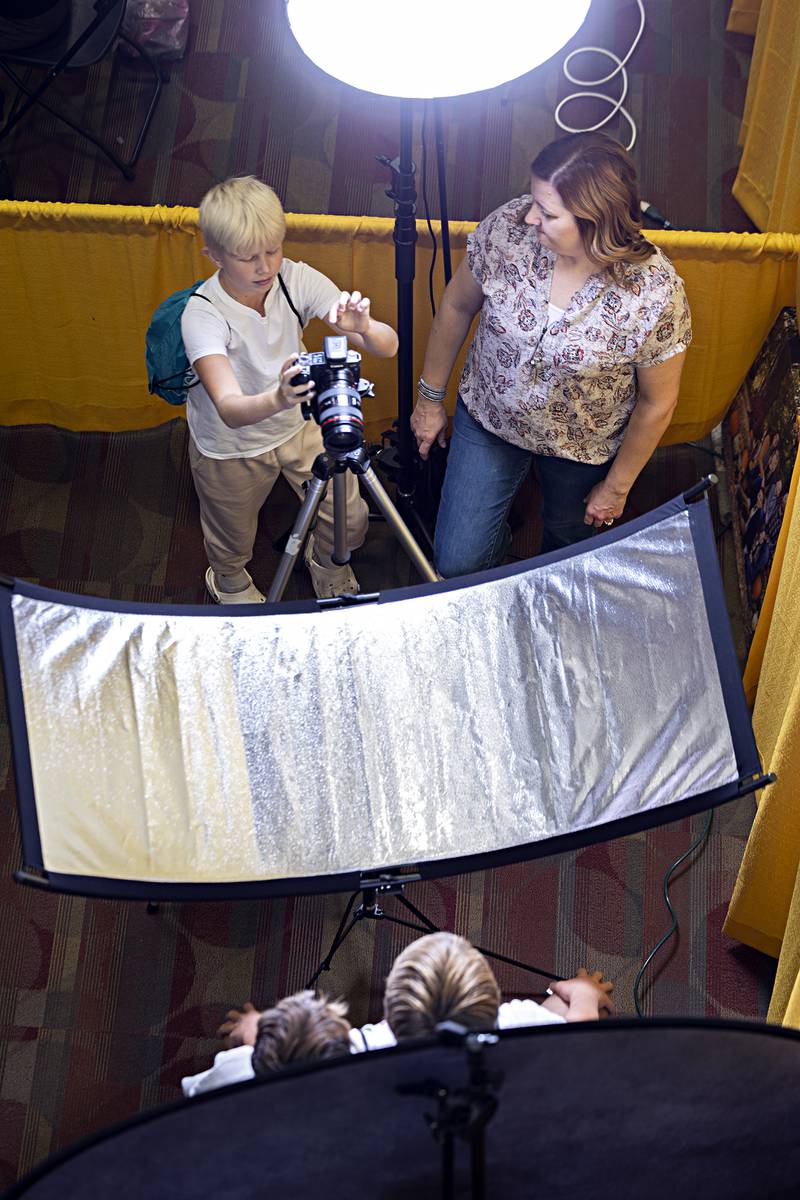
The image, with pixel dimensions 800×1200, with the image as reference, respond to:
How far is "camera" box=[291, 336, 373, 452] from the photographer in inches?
74.5

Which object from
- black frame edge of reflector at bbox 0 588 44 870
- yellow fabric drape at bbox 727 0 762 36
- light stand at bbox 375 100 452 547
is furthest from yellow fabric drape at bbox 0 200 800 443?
yellow fabric drape at bbox 727 0 762 36

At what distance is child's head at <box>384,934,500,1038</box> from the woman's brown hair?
4.08 feet

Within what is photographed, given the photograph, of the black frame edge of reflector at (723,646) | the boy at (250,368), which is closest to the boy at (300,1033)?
the black frame edge of reflector at (723,646)

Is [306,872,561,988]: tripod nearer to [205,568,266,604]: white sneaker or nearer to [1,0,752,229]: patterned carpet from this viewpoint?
[205,568,266,604]: white sneaker

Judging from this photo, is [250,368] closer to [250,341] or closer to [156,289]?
[250,341]

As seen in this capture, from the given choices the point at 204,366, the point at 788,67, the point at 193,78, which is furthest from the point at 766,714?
the point at 193,78

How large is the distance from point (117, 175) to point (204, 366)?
5.37 feet

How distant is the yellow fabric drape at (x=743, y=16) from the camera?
11.7ft

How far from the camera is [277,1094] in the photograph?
1076 millimetres

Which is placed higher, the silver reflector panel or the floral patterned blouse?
the floral patterned blouse

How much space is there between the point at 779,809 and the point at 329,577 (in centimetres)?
115

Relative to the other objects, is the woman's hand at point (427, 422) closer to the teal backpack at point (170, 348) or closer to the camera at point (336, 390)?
the teal backpack at point (170, 348)

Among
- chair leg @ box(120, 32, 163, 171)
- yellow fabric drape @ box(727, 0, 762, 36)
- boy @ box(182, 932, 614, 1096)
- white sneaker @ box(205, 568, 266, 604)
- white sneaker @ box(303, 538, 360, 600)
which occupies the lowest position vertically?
boy @ box(182, 932, 614, 1096)

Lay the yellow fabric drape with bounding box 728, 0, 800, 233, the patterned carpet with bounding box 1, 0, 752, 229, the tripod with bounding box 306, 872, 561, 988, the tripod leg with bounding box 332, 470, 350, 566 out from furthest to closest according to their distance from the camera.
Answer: the patterned carpet with bounding box 1, 0, 752, 229 < the yellow fabric drape with bounding box 728, 0, 800, 233 < the tripod with bounding box 306, 872, 561, 988 < the tripod leg with bounding box 332, 470, 350, 566
